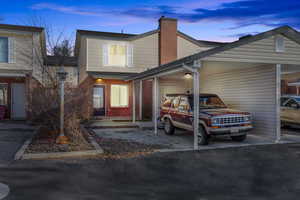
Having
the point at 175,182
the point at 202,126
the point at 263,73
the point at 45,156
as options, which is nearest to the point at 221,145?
the point at 202,126

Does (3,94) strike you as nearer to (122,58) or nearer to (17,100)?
(17,100)

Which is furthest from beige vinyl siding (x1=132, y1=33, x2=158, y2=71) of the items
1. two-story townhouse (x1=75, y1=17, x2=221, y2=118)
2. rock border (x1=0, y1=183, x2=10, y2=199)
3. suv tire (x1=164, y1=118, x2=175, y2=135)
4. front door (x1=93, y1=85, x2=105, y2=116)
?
rock border (x1=0, y1=183, x2=10, y2=199)

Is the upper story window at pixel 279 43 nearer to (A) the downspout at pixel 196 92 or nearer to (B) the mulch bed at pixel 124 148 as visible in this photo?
(A) the downspout at pixel 196 92

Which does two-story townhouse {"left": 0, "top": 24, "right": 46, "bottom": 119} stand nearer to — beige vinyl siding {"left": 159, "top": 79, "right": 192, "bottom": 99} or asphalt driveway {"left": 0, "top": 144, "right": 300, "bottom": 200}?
beige vinyl siding {"left": 159, "top": 79, "right": 192, "bottom": 99}

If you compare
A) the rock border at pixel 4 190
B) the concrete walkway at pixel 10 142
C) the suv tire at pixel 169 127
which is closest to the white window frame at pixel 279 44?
the suv tire at pixel 169 127

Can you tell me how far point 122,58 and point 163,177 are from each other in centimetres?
1292

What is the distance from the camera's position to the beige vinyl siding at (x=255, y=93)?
9.91 meters

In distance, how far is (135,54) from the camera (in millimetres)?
17547

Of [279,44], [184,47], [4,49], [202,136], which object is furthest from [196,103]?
[4,49]

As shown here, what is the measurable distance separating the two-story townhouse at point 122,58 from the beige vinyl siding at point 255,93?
239 inches

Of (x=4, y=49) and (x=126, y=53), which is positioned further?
(x=126, y=53)

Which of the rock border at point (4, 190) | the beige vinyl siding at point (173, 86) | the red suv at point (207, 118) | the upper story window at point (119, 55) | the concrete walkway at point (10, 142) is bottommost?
the rock border at point (4, 190)

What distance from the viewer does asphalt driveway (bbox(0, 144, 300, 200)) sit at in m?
4.54

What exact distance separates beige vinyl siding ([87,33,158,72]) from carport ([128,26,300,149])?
17.1ft
